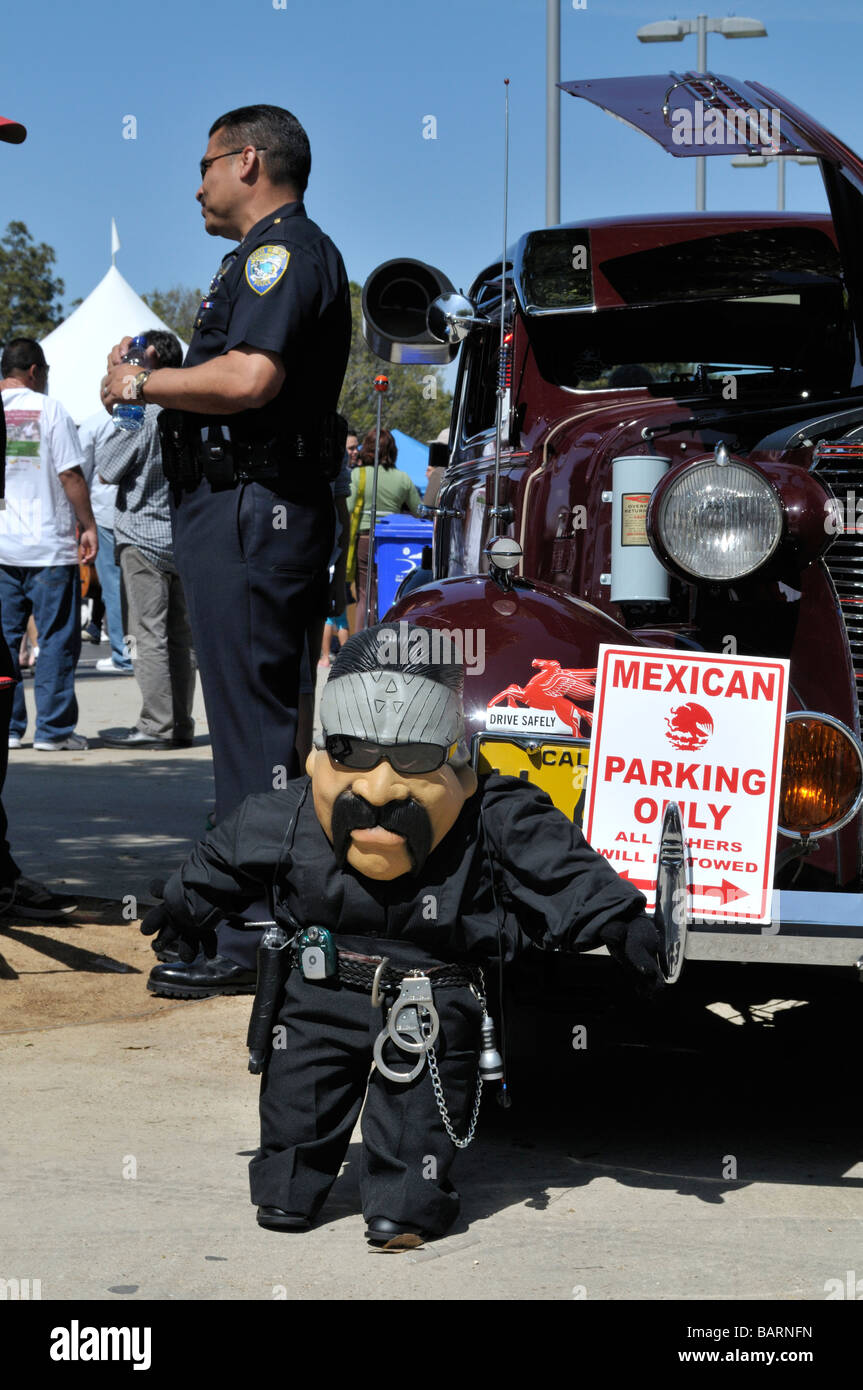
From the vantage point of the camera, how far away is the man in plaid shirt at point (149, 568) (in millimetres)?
9055

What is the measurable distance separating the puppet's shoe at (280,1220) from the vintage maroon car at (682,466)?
843 mm

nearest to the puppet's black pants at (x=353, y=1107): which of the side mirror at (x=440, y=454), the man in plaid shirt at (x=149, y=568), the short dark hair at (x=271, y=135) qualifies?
the short dark hair at (x=271, y=135)

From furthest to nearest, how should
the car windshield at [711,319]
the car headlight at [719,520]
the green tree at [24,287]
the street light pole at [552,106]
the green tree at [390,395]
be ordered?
the green tree at [24,287] < the green tree at [390,395] < the street light pole at [552,106] < the car windshield at [711,319] < the car headlight at [719,520]

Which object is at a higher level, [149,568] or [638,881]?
[149,568]

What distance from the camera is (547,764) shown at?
347 centimetres

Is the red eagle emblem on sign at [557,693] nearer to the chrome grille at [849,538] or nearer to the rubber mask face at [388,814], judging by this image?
the rubber mask face at [388,814]

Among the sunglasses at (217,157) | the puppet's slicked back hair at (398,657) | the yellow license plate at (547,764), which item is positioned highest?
the sunglasses at (217,157)

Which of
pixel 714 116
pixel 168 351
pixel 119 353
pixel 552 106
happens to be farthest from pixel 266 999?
pixel 552 106

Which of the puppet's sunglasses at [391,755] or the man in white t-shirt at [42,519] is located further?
the man in white t-shirt at [42,519]

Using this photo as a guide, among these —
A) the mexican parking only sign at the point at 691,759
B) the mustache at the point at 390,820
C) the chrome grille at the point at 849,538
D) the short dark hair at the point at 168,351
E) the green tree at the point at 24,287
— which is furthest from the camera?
the green tree at the point at 24,287

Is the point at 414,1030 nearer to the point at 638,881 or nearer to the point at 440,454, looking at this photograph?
the point at 638,881

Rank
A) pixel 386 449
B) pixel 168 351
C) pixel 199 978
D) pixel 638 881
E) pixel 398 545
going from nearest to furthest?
pixel 638 881
pixel 199 978
pixel 168 351
pixel 398 545
pixel 386 449

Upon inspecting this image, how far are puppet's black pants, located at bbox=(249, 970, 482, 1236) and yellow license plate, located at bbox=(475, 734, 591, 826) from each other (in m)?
0.50

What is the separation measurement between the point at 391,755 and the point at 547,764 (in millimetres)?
475
